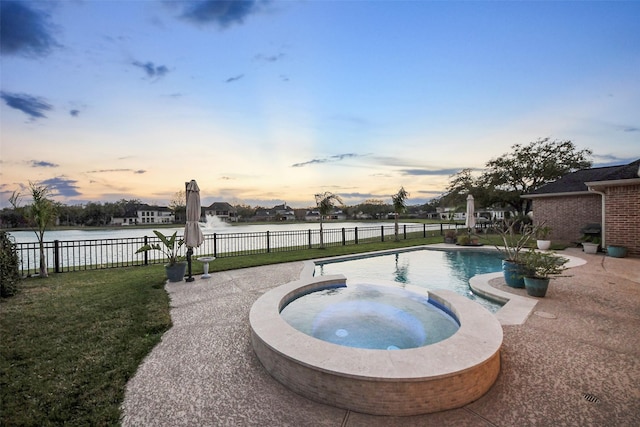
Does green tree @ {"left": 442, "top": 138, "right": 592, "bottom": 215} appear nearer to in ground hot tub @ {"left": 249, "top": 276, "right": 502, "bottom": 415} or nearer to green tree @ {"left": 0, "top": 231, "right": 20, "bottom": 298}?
in ground hot tub @ {"left": 249, "top": 276, "right": 502, "bottom": 415}

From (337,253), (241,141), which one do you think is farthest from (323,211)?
(241,141)

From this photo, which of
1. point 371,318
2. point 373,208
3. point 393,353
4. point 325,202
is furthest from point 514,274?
point 373,208

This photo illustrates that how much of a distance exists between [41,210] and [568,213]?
22539 mm

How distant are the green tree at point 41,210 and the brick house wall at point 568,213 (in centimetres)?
2051

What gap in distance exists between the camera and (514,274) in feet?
21.3

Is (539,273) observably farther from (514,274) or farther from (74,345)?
(74,345)

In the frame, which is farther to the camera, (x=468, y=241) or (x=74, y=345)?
(x=468, y=241)

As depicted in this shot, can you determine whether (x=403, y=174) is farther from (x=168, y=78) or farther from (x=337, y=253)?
(x=168, y=78)

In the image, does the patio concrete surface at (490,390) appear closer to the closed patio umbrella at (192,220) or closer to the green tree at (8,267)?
the closed patio umbrella at (192,220)

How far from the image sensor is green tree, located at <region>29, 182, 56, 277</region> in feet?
26.1

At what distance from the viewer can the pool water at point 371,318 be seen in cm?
408

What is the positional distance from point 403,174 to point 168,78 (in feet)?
63.9

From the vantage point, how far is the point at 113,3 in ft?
20.5

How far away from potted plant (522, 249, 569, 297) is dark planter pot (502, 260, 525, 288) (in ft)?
0.81
